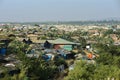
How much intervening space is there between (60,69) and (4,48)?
4874 mm

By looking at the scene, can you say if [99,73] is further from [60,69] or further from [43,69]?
[60,69]

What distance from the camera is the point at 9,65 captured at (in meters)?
18.6

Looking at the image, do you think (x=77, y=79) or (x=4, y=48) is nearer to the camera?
(x=77, y=79)

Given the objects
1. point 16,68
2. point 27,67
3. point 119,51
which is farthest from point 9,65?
point 119,51

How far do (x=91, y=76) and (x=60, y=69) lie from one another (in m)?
6.07

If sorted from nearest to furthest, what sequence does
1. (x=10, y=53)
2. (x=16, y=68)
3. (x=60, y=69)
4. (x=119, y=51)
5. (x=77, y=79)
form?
(x=77, y=79) < (x=16, y=68) < (x=60, y=69) < (x=10, y=53) < (x=119, y=51)

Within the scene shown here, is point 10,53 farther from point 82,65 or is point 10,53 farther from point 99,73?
point 99,73

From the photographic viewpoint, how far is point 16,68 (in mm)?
17828

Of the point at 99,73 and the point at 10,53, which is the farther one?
the point at 10,53

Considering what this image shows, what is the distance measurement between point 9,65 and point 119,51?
1091cm

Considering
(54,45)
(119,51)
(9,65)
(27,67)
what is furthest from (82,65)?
(54,45)

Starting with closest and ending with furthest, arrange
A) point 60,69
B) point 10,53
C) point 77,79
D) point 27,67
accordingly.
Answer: point 77,79, point 27,67, point 60,69, point 10,53

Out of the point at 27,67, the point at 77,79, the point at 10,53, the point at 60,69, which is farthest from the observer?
the point at 10,53

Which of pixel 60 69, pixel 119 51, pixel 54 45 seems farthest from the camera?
pixel 54 45
